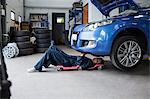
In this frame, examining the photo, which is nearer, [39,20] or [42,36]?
[42,36]

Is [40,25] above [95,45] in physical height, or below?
above

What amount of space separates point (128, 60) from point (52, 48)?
1341 mm

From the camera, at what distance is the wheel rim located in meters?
3.49

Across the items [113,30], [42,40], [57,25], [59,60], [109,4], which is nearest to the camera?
[113,30]

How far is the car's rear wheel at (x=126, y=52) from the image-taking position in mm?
3461

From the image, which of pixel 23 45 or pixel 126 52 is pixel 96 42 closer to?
pixel 126 52

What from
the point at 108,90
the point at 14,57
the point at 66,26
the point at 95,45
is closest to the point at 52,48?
the point at 95,45

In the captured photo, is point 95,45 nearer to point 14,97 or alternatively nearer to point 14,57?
point 14,97

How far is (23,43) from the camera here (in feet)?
22.3

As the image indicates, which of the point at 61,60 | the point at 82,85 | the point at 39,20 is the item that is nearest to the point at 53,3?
the point at 39,20

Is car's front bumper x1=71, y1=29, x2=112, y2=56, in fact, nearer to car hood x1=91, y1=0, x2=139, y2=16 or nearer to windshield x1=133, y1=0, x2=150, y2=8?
car hood x1=91, y1=0, x2=139, y2=16

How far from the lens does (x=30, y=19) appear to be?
532 inches

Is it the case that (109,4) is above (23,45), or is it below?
above

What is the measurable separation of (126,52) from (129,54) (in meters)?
0.05
